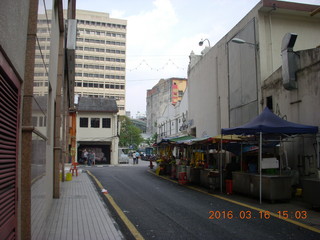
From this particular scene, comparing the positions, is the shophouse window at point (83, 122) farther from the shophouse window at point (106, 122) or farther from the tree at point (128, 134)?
the tree at point (128, 134)

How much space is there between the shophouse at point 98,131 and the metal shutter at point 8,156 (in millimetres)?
36960

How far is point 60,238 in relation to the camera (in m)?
6.08

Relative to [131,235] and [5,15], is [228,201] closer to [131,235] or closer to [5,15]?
[131,235]

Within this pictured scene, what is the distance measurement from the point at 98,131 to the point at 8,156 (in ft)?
124

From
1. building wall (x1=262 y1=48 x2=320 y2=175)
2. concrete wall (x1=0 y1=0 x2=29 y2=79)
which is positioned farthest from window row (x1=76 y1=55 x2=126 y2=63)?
concrete wall (x1=0 y1=0 x2=29 y2=79)

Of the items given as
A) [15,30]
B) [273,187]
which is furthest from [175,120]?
[15,30]

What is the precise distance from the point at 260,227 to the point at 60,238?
4.15m

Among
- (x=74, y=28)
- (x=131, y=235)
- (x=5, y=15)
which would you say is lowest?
(x=131, y=235)

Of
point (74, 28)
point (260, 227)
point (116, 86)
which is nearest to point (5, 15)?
point (260, 227)

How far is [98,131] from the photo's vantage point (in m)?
40.5

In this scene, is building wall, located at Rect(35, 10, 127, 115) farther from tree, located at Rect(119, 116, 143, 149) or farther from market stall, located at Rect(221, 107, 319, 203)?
market stall, located at Rect(221, 107, 319, 203)

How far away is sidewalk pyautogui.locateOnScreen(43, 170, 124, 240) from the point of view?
6.33m
